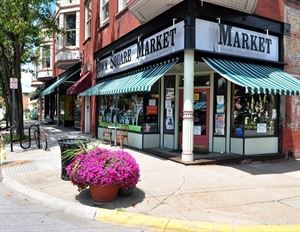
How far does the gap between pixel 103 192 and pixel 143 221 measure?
1.20 metres

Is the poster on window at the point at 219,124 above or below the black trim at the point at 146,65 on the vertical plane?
below

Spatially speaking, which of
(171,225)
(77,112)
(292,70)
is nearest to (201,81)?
(292,70)

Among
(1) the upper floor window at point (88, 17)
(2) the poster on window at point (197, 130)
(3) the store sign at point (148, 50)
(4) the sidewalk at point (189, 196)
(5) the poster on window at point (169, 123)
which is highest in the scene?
(1) the upper floor window at point (88, 17)

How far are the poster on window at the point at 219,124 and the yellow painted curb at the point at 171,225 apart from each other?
6827 millimetres

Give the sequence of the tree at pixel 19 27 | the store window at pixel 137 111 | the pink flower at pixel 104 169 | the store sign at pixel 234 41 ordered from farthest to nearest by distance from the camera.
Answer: the tree at pixel 19 27 < the store window at pixel 137 111 < the store sign at pixel 234 41 < the pink flower at pixel 104 169

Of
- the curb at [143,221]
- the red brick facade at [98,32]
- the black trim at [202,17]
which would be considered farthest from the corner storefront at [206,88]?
the curb at [143,221]

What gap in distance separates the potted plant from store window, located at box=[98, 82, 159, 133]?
6.60 meters

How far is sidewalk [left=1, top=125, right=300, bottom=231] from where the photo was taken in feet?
20.3

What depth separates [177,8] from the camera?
37.3ft

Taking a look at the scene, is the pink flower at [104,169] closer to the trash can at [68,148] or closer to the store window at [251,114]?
the trash can at [68,148]

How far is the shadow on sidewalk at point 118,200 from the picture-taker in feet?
23.1

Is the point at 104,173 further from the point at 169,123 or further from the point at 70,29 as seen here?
the point at 70,29

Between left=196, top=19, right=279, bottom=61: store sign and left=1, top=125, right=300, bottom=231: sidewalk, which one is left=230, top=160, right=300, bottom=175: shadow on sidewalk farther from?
left=196, top=19, right=279, bottom=61: store sign

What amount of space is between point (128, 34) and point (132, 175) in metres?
8.97
